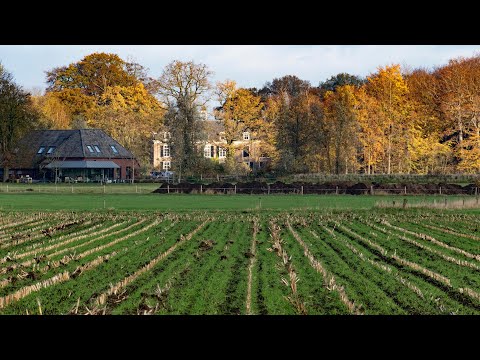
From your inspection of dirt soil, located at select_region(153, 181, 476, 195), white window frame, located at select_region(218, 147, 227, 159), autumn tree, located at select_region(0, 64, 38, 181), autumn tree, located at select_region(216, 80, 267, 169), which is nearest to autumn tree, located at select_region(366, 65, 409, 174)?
dirt soil, located at select_region(153, 181, 476, 195)

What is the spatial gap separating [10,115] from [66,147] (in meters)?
6.68

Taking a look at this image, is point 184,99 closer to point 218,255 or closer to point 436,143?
point 436,143

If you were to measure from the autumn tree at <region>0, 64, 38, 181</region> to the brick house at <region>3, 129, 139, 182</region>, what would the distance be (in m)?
1.53

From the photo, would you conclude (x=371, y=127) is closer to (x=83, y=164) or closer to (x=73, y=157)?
(x=83, y=164)

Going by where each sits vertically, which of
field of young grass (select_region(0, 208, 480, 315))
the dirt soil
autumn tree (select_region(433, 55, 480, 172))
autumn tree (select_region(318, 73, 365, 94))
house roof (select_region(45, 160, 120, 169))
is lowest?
field of young grass (select_region(0, 208, 480, 315))

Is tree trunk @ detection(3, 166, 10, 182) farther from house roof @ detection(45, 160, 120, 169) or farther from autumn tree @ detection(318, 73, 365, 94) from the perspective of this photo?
autumn tree @ detection(318, 73, 365, 94)

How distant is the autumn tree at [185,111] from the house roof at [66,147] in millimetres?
11097

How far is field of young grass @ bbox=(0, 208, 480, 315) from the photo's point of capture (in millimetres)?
9805

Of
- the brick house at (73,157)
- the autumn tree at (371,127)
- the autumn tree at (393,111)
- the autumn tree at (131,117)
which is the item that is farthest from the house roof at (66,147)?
the autumn tree at (393,111)

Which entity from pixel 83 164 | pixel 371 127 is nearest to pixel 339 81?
pixel 371 127

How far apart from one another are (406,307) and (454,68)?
50.2 metres

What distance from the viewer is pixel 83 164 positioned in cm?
6694

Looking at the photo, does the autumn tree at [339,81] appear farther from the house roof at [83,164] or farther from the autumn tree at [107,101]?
the house roof at [83,164]

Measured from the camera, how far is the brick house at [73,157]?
219 ft
